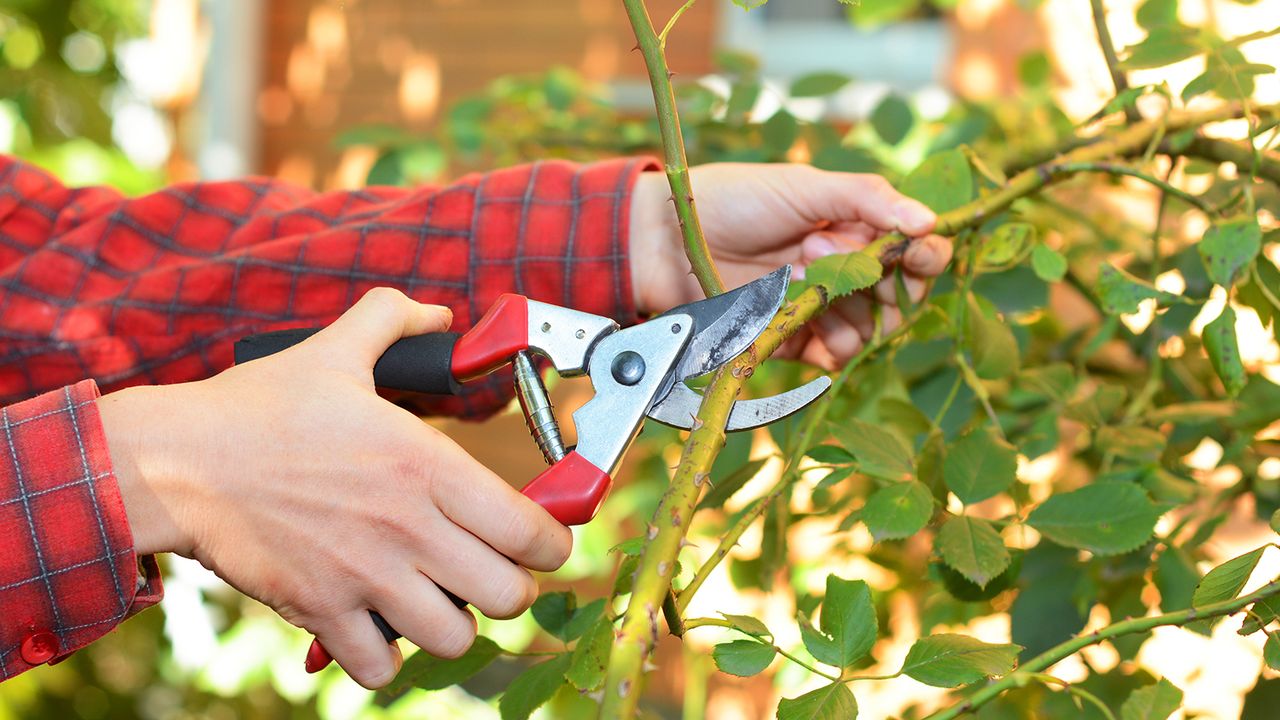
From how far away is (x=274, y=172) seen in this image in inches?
124

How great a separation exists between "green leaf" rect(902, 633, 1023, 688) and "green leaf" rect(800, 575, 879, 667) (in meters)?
0.02

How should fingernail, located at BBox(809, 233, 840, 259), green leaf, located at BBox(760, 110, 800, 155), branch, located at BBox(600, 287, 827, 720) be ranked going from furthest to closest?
green leaf, located at BBox(760, 110, 800, 155) < fingernail, located at BBox(809, 233, 840, 259) < branch, located at BBox(600, 287, 827, 720)

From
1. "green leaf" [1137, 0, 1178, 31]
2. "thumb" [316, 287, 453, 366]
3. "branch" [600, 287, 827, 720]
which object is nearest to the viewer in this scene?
"branch" [600, 287, 827, 720]

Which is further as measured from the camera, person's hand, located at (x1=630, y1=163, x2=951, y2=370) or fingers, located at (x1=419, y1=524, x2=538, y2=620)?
person's hand, located at (x1=630, y1=163, x2=951, y2=370)

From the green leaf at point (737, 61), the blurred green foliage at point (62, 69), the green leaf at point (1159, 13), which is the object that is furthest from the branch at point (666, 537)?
the blurred green foliage at point (62, 69)

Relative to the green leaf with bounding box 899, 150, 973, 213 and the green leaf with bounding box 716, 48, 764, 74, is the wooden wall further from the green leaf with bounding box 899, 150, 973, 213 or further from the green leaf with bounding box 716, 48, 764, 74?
the green leaf with bounding box 899, 150, 973, 213

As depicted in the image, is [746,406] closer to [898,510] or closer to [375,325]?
[898,510]

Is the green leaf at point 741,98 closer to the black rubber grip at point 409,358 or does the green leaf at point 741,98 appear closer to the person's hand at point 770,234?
the person's hand at point 770,234

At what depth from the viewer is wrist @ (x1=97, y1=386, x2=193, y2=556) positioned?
58 centimetres

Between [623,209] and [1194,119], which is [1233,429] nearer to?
[1194,119]

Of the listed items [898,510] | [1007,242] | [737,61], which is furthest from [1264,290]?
[737,61]

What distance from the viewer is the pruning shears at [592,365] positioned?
2.12 ft

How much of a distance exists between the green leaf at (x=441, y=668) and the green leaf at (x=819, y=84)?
2.15 ft

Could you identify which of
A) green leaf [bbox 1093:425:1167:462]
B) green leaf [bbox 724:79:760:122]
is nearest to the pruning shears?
green leaf [bbox 1093:425:1167:462]
